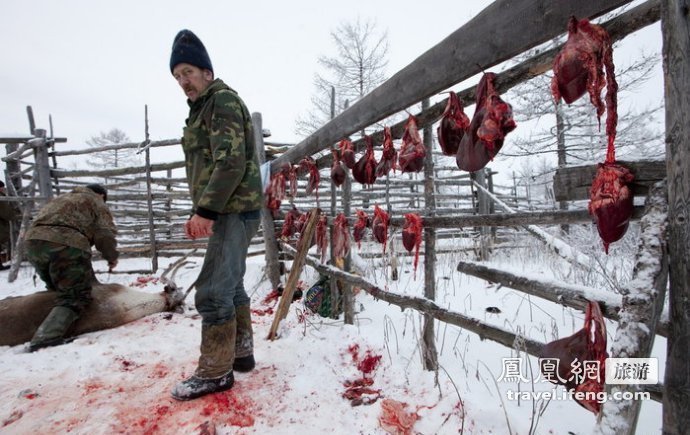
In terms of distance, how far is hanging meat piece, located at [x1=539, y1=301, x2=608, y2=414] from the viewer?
1.04 metres

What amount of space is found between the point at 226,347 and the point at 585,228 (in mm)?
6246

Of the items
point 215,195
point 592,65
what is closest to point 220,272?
point 215,195

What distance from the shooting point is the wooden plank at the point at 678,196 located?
86 cm

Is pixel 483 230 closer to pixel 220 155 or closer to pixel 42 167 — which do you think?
pixel 220 155

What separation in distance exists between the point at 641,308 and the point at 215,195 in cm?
198

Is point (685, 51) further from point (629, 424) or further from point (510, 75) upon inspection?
point (629, 424)

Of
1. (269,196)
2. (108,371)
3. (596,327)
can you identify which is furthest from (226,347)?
(269,196)

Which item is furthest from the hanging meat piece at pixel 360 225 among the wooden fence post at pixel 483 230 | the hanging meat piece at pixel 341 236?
the wooden fence post at pixel 483 230

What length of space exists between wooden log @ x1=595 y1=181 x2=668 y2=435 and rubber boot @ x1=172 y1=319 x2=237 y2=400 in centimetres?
196

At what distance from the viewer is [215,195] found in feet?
6.53

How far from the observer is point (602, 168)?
40.9 inches

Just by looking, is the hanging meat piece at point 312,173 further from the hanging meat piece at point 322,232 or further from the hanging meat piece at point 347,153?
the hanging meat piece at point 347,153

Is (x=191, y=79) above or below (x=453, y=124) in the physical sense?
above

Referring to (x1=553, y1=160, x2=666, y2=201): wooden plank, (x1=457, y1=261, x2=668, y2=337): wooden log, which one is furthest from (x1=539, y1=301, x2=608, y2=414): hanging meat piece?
(x1=553, y1=160, x2=666, y2=201): wooden plank
